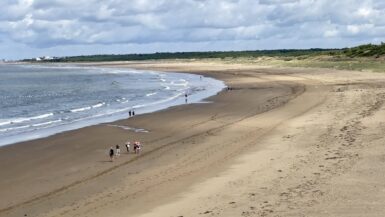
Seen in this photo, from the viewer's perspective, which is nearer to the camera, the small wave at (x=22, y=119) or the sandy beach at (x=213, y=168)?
the sandy beach at (x=213, y=168)

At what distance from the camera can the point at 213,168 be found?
62.3ft

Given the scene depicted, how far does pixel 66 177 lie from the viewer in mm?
19328

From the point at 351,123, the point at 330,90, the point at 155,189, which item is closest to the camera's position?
the point at 155,189

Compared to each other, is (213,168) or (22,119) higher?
(213,168)

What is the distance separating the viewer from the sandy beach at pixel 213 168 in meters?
13.9

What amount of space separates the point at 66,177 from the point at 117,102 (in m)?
32.4

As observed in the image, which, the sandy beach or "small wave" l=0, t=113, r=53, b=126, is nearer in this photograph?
the sandy beach

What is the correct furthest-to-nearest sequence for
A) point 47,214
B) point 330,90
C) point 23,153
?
point 330,90 → point 23,153 → point 47,214

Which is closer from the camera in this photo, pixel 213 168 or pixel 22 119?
pixel 213 168

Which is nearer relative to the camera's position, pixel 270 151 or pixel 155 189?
pixel 155 189

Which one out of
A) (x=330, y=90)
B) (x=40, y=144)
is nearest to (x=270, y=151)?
(x=40, y=144)

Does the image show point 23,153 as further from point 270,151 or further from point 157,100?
point 157,100

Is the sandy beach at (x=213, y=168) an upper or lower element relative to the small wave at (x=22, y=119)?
upper

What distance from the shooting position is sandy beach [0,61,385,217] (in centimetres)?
1391
